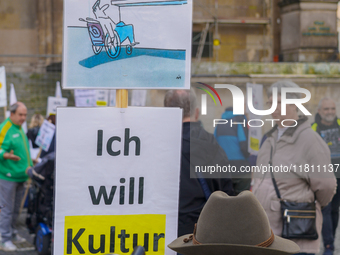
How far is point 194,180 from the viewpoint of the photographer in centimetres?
309

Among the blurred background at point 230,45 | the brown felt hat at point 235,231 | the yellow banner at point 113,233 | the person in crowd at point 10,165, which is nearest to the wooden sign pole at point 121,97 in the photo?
the yellow banner at point 113,233

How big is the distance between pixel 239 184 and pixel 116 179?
3422 mm

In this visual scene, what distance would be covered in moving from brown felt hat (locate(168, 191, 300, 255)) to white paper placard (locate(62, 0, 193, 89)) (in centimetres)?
97

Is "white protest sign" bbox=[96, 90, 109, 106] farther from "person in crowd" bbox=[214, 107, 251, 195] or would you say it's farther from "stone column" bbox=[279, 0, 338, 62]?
"stone column" bbox=[279, 0, 338, 62]

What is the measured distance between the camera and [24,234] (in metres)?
6.40

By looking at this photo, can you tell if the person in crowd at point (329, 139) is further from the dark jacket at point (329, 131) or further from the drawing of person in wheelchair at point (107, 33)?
the drawing of person in wheelchair at point (107, 33)

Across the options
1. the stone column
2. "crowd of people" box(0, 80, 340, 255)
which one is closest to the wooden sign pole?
"crowd of people" box(0, 80, 340, 255)

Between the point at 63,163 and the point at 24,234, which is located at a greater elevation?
the point at 63,163

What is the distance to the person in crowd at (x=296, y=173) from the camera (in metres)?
3.20

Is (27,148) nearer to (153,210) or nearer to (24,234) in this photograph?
(24,234)

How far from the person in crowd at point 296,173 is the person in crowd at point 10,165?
3.47 meters

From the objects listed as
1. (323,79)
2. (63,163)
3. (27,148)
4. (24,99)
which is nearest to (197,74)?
(323,79)

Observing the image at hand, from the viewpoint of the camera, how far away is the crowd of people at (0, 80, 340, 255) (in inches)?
69.0

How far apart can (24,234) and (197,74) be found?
702 cm
